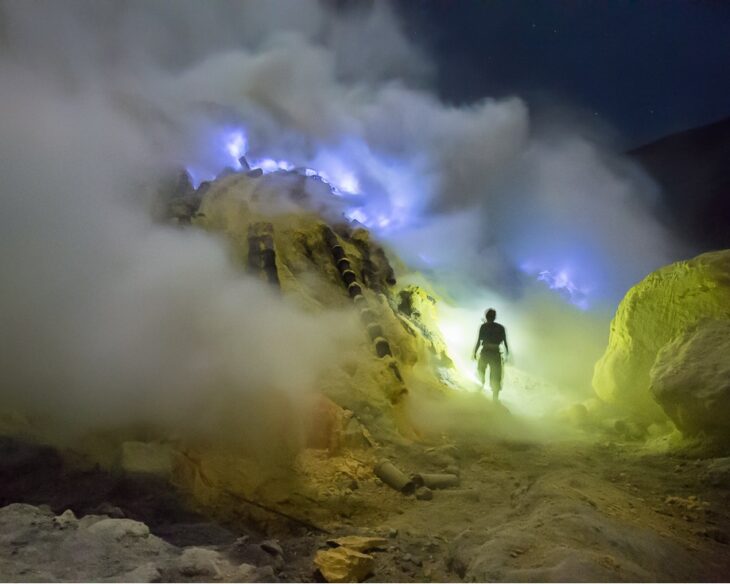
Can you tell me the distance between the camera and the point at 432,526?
403cm

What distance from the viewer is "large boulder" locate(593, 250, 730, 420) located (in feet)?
20.1

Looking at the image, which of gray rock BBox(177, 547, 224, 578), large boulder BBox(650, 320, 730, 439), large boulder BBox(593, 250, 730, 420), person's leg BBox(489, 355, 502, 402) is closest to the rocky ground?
Answer: gray rock BBox(177, 547, 224, 578)

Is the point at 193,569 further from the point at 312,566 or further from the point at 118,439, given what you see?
the point at 118,439

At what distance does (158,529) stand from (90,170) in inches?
248

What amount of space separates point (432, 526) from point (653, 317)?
514 cm

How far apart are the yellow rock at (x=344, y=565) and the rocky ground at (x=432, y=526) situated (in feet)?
→ 0.15

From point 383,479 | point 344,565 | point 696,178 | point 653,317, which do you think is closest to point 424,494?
point 383,479

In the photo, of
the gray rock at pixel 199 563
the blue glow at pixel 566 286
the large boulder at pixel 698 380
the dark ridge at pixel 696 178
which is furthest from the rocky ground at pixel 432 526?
the dark ridge at pixel 696 178

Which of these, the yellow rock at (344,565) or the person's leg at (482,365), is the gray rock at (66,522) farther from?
the person's leg at (482,365)

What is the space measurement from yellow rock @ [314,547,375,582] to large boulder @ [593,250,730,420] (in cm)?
520

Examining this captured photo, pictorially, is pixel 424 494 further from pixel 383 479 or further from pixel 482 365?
pixel 482 365

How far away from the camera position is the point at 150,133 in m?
11.6

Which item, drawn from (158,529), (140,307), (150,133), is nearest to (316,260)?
(140,307)

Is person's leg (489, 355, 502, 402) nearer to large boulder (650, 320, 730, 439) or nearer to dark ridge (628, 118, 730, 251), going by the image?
large boulder (650, 320, 730, 439)
